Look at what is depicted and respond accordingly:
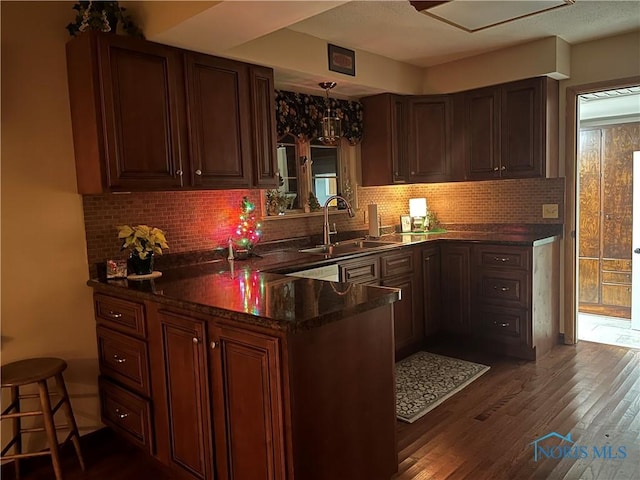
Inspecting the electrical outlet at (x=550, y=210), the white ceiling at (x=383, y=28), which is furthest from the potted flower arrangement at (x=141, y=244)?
the electrical outlet at (x=550, y=210)

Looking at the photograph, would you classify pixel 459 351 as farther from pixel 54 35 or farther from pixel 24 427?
pixel 54 35

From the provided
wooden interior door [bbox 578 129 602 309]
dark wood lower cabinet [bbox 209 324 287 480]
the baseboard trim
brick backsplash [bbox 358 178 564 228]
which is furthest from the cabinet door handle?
wooden interior door [bbox 578 129 602 309]

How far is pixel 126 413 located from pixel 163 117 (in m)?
1.58

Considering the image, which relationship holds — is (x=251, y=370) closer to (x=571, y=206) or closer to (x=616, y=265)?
(x=571, y=206)

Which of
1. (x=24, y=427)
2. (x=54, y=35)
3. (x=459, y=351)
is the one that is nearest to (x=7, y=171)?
(x=54, y=35)

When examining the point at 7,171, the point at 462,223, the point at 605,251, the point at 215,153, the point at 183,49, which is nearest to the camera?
the point at 7,171

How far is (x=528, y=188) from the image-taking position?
4.25 m

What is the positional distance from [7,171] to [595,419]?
3.44 m

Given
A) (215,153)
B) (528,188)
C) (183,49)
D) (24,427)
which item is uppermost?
(183,49)

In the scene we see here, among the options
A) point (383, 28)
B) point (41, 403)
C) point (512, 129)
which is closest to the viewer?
point (41, 403)

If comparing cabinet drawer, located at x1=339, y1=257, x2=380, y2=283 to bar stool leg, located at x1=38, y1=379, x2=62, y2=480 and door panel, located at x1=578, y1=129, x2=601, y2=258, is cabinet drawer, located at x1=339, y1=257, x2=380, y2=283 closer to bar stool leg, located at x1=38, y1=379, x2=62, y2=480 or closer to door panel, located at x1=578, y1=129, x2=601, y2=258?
bar stool leg, located at x1=38, y1=379, x2=62, y2=480

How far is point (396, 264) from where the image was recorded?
12.3ft

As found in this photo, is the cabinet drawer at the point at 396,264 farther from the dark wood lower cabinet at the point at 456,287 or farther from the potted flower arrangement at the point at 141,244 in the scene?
the potted flower arrangement at the point at 141,244

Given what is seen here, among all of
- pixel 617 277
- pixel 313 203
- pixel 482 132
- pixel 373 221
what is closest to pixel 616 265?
pixel 617 277
